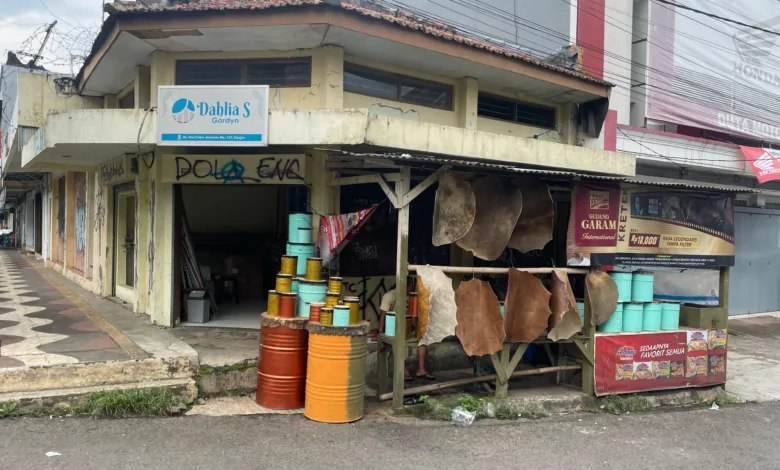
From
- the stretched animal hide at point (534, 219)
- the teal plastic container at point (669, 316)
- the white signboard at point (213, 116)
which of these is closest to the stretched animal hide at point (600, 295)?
the stretched animal hide at point (534, 219)

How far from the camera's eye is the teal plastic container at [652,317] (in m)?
7.02

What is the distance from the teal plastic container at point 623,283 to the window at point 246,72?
4.79m

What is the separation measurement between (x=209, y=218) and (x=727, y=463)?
1042cm

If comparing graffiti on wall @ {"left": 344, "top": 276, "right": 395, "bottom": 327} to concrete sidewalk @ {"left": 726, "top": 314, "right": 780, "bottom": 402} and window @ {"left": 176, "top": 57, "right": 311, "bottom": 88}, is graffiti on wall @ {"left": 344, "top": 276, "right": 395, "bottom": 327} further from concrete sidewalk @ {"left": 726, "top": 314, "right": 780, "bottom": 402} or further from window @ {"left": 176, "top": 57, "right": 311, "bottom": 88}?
concrete sidewalk @ {"left": 726, "top": 314, "right": 780, "bottom": 402}

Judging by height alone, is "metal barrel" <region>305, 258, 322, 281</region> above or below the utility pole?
below

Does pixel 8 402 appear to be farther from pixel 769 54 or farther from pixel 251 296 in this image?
pixel 769 54

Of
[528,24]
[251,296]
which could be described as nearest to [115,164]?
[251,296]

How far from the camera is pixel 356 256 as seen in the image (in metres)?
8.23

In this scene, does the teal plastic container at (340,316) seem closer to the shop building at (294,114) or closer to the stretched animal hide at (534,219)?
the shop building at (294,114)

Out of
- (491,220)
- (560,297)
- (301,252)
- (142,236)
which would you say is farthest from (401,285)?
(142,236)

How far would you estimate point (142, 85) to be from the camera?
8.97 metres

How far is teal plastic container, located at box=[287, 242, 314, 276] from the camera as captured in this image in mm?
7219

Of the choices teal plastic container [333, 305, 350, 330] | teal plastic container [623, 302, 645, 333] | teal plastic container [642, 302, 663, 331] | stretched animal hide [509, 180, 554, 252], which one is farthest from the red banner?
teal plastic container [333, 305, 350, 330]

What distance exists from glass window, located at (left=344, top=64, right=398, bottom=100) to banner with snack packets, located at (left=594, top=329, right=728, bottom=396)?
15.1 feet
